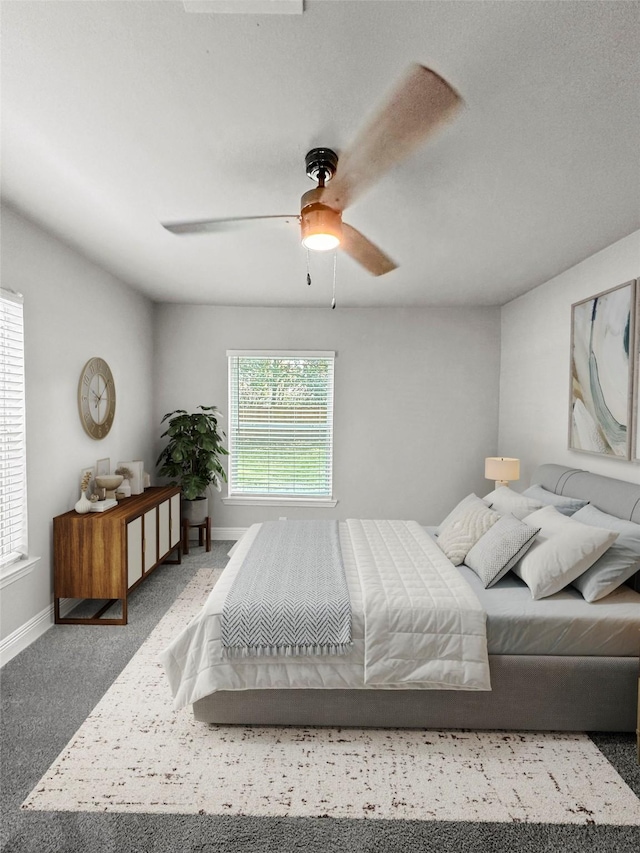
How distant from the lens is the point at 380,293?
4512 millimetres

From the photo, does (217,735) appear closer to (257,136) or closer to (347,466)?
(257,136)

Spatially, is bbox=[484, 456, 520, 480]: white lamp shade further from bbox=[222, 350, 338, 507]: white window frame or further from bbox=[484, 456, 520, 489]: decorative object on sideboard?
bbox=[222, 350, 338, 507]: white window frame

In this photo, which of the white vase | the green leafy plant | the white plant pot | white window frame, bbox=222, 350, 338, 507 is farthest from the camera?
white window frame, bbox=222, 350, 338, 507

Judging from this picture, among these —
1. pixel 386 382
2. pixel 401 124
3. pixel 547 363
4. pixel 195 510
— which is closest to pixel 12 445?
pixel 195 510

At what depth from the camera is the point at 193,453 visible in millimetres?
4828

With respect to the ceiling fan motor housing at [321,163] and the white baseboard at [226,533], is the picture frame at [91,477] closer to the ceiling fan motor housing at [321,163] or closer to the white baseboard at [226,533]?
the white baseboard at [226,533]

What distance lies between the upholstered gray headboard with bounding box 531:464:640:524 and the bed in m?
0.61

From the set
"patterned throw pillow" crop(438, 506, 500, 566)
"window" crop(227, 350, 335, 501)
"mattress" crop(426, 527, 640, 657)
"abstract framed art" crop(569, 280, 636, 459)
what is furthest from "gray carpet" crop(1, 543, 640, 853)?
"window" crop(227, 350, 335, 501)

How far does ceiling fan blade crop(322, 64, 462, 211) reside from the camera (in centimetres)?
139

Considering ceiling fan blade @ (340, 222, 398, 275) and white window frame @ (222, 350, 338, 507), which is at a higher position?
ceiling fan blade @ (340, 222, 398, 275)

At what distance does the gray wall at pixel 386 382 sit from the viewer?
201 inches

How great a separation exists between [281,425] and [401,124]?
3855 millimetres

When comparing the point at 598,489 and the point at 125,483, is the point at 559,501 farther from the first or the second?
the point at 125,483

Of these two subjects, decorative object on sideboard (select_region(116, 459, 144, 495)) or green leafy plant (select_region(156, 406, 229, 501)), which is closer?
decorative object on sideboard (select_region(116, 459, 144, 495))
